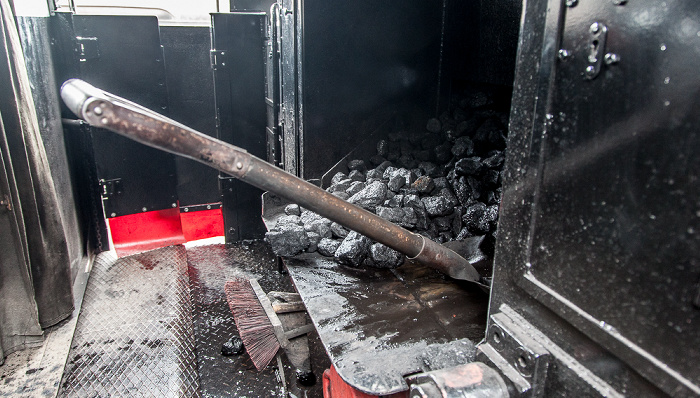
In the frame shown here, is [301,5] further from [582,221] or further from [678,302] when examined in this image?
[678,302]

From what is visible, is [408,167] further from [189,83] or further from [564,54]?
[564,54]

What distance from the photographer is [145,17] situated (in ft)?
11.9

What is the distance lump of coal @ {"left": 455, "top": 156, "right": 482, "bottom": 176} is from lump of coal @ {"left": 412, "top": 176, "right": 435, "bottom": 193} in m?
0.19

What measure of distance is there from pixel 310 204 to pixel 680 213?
975 millimetres

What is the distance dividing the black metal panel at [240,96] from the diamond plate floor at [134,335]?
87 cm

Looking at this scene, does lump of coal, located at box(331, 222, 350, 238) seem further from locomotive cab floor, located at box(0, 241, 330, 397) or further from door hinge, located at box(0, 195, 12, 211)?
door hinge, located at box(0, 195, 12, 211)

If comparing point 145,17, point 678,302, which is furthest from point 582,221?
point 145,17

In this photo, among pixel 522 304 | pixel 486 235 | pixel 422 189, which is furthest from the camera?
pixel 422 189

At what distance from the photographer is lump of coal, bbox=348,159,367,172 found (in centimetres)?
317

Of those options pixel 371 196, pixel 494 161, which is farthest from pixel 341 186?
pixel 494 161

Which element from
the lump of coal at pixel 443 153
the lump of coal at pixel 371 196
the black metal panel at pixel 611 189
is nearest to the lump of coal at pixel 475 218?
the lump of coal at pixel 371 196

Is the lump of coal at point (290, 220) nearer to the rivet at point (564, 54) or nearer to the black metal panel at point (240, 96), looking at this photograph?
the black metal panel at point (240, 96)

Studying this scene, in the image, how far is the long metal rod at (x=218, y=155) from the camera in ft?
3.42

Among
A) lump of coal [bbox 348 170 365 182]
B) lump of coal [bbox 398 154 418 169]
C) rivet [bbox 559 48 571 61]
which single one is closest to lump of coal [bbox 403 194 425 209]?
lump of coal [bbox 348 170 365 182]
